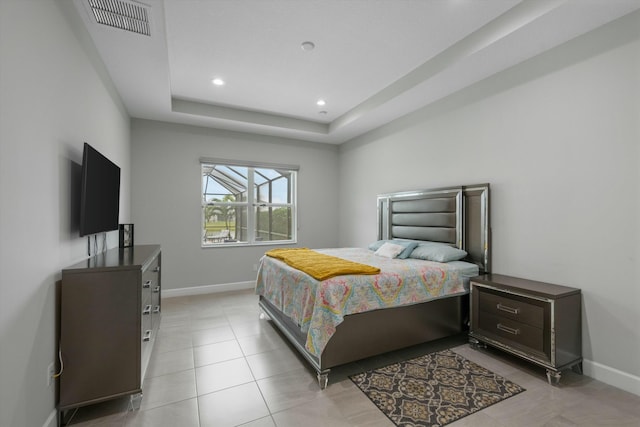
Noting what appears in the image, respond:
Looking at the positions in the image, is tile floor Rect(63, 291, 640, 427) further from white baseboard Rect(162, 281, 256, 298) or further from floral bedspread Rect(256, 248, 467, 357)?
white baseboard Rect(162, 281, 256, 298)

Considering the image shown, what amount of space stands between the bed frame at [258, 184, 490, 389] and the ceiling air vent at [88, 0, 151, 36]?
9.07 feet

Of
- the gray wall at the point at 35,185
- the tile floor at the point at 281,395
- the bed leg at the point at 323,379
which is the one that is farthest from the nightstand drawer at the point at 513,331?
the gray wall at the point at 35,185

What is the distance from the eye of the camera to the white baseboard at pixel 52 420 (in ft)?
5.46

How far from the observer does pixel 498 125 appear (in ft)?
10.2

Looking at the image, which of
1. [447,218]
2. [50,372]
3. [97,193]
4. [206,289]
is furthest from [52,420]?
[447,218]

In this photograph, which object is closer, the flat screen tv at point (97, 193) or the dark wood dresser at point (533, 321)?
the flat screen tv at point (97, 193)

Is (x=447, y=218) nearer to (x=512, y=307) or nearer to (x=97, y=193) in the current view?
(x=512, y=307)

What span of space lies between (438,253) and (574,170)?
141 centimetres

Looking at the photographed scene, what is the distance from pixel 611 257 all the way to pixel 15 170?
385 centimetres

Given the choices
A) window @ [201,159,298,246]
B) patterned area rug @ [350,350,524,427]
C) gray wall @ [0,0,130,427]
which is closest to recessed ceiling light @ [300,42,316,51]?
gray wall @ [0,0,130,427]

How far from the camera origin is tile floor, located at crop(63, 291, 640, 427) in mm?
1876

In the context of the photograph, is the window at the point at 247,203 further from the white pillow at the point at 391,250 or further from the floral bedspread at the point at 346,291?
the white pillow at the point at 391,250

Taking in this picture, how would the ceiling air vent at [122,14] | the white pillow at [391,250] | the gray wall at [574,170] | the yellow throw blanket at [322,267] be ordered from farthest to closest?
the white pillow at [391,250] → the yellow throw blanket at [322,267] → the gray wall at [574,170] → the ceiling air vent at [122,14]

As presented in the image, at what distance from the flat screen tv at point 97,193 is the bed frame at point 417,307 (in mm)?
1826
